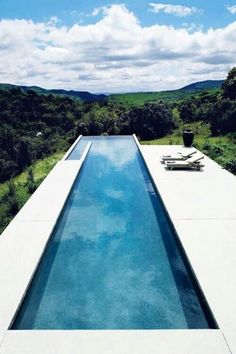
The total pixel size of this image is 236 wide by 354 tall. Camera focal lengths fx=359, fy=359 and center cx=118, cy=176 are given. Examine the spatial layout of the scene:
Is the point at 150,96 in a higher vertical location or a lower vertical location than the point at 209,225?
lower

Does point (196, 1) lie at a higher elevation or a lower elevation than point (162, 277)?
higher

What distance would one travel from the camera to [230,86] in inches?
1136

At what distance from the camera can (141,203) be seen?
365 inches

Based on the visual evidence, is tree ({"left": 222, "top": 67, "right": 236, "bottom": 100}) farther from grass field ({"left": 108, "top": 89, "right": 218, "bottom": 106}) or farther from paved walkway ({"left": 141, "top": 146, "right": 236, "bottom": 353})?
grass field ({"left": 108, "top": 89, "right": 218, "bottom": 106})

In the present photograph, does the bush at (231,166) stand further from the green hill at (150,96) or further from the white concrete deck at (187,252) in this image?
the green hill at (150,96)

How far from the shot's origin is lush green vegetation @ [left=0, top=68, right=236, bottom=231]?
15.6 m

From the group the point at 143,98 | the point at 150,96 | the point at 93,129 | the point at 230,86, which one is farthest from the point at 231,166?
the point at 150,96

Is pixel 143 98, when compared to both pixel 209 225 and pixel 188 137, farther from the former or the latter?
pixel 209 225

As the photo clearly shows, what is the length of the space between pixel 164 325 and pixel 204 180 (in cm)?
699

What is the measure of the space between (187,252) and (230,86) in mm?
25590

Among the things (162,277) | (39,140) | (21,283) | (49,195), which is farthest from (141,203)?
(39,140)

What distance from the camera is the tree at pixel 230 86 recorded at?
28.6 meters

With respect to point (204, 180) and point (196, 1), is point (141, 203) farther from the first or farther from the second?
point (196, 1)

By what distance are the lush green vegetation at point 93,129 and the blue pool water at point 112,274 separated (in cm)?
361
